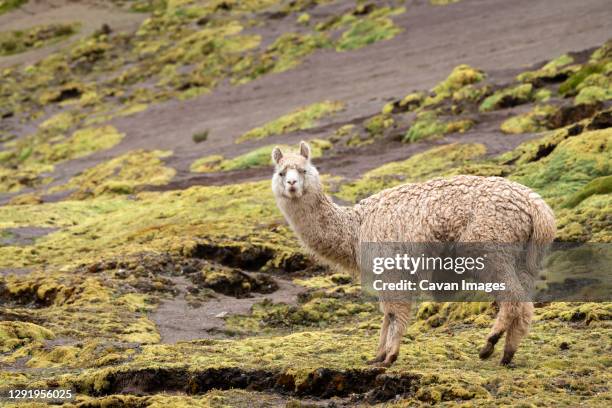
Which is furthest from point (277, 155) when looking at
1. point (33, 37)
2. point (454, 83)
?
point (33, 37)

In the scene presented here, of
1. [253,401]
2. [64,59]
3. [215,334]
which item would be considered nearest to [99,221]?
[215,334]

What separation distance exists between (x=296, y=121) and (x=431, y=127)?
635 inches

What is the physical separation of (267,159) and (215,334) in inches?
1253

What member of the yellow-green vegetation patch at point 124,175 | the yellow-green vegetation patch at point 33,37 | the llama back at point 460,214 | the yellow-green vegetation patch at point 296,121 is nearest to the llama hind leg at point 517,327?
the llama back at point 460,214

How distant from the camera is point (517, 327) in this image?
12.4 meters

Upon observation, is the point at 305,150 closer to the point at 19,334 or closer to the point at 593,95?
the point at 19,334

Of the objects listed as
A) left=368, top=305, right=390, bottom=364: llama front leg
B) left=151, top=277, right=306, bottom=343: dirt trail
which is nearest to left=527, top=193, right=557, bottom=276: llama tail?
left=368, top=305, right=390, bottom=364: llama front leg

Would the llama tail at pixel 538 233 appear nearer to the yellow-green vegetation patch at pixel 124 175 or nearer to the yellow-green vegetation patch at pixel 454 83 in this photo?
the yellow-green vegetation patch at pixel 124 175

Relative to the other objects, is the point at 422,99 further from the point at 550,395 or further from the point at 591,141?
the point at 550,395

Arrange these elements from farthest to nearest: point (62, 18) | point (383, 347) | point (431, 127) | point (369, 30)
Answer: point (62, 18) < point (369, 30) < point (431, 127) < point (383, 347)

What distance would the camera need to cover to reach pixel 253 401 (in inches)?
474

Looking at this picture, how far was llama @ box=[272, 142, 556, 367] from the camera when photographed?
12578 mm

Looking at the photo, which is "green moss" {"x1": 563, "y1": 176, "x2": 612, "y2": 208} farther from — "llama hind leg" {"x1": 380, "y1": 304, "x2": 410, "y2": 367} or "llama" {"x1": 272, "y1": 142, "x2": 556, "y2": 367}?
"llama hind leg" {"x1": 380, "y1": 304, "x2": 410, "y2": 367}

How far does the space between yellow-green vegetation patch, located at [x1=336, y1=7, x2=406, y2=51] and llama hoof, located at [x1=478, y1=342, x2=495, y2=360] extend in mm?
74869
